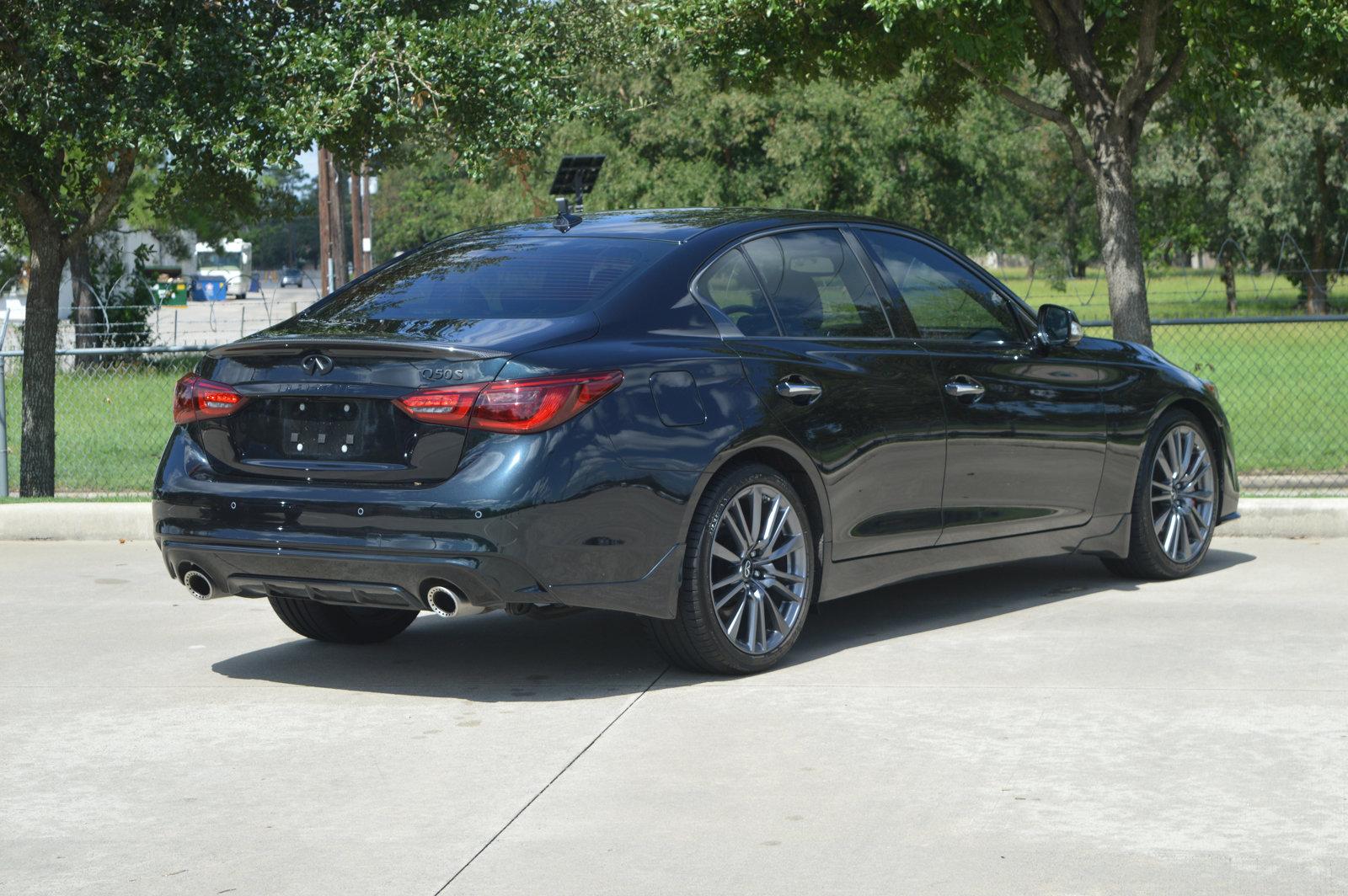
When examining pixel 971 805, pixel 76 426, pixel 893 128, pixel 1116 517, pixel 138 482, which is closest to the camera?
pixel 971 805

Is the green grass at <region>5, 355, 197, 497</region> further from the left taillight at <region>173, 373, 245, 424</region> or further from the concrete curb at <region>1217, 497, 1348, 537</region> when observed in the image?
the concrete curb at <region>1217, 497, 1348, 537</region>

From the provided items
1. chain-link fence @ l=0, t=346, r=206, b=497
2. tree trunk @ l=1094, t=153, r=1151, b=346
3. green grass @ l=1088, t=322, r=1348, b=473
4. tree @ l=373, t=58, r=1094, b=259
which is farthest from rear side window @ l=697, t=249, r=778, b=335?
tree @ l=373, t=58, r=1094, b=259

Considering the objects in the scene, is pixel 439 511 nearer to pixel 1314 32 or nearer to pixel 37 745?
pixel 37 745

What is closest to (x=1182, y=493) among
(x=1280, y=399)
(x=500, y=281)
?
(x=500, y=281)

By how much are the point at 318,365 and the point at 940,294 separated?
2735 mm

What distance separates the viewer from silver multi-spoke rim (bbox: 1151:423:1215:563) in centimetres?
838

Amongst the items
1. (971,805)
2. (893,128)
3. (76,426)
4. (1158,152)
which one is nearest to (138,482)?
(76,426)

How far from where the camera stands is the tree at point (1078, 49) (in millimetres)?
11859

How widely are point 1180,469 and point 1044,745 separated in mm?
3449

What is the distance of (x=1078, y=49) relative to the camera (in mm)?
12812

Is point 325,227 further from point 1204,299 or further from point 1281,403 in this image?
point 1204,299

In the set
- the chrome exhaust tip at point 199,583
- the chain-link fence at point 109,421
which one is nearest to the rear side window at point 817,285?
the chrome exhaust tip at point 199,583

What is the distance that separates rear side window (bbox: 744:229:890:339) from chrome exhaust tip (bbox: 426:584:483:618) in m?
1.65

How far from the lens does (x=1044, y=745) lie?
5.34 metres
